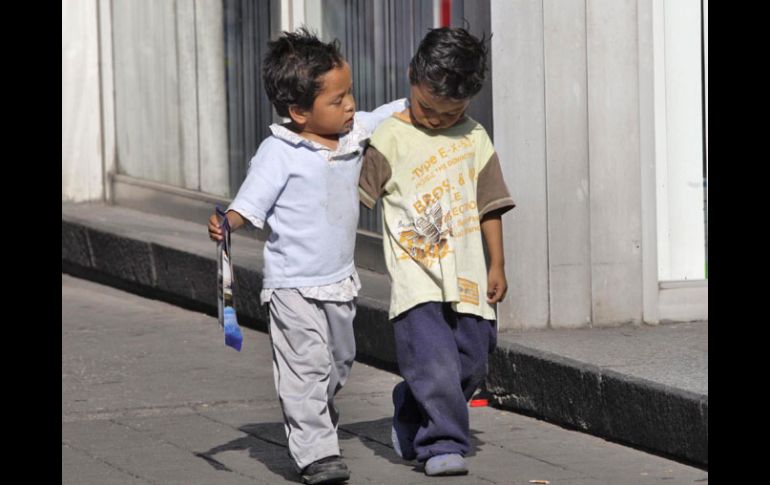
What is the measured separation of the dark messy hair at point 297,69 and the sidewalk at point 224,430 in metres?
1.20

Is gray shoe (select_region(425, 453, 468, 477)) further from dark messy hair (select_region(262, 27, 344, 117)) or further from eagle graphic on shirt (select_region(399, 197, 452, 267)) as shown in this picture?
dark messy hair (select_region(262, 27, 344, 117))

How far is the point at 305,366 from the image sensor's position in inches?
200

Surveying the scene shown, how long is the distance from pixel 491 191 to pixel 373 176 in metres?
0.38

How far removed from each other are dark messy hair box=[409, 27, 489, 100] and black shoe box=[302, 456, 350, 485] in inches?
46.0

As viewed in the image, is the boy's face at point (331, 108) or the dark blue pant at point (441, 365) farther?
the dark blue pant at point (441, 365)

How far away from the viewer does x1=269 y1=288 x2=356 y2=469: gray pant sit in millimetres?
5070

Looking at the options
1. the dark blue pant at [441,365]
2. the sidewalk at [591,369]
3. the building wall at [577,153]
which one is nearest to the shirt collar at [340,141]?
the dark blue pant at [441,365]

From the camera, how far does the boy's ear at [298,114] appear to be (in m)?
5.08

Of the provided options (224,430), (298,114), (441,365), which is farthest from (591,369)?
(298,114)

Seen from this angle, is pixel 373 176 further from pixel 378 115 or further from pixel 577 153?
pixel 577 153

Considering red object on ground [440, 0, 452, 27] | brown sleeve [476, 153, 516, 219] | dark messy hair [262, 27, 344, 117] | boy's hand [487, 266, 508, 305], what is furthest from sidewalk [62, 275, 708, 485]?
red object on ground [440, 0, 452, 27]

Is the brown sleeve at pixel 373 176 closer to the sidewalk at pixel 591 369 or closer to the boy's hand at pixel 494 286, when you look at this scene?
the boy's hand at pixel 494 286

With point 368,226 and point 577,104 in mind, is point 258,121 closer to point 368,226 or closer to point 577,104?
point 368,226
